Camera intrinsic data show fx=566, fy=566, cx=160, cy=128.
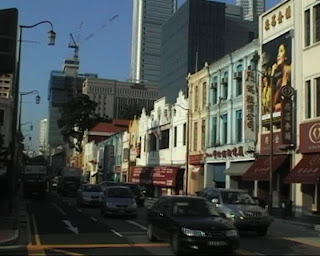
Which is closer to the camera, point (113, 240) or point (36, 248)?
point (36, 248)

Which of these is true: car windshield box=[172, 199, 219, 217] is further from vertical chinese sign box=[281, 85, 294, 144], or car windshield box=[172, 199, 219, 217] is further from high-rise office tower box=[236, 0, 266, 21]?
high-rise office tower box=[236, 0, 266, 21]

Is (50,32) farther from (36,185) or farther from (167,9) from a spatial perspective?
(167,9)

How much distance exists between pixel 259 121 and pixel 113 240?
76.1ft

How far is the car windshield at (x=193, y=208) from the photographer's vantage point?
1562 cm

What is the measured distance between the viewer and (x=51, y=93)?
3944 inches

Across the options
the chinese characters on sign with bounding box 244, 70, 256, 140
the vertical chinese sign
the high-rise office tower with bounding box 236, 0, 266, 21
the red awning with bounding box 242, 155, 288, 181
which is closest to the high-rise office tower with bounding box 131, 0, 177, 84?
the high-rise office tower with bounding box 236, 0, 266, 21

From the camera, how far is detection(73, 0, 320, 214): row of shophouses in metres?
33.2

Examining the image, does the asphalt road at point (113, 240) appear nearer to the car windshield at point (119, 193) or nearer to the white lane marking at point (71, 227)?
the white lane marking at point (71, 227)

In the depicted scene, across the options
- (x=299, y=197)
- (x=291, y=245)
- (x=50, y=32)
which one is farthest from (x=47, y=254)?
(x=299, y=197)

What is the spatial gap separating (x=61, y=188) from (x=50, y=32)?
3515 centimetres

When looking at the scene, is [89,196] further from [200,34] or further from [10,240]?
[200,34]

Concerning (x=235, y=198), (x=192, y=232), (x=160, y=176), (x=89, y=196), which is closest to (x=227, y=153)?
(x=89, y=196)

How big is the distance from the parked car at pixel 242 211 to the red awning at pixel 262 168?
1344 cm

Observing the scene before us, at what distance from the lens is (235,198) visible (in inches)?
864
